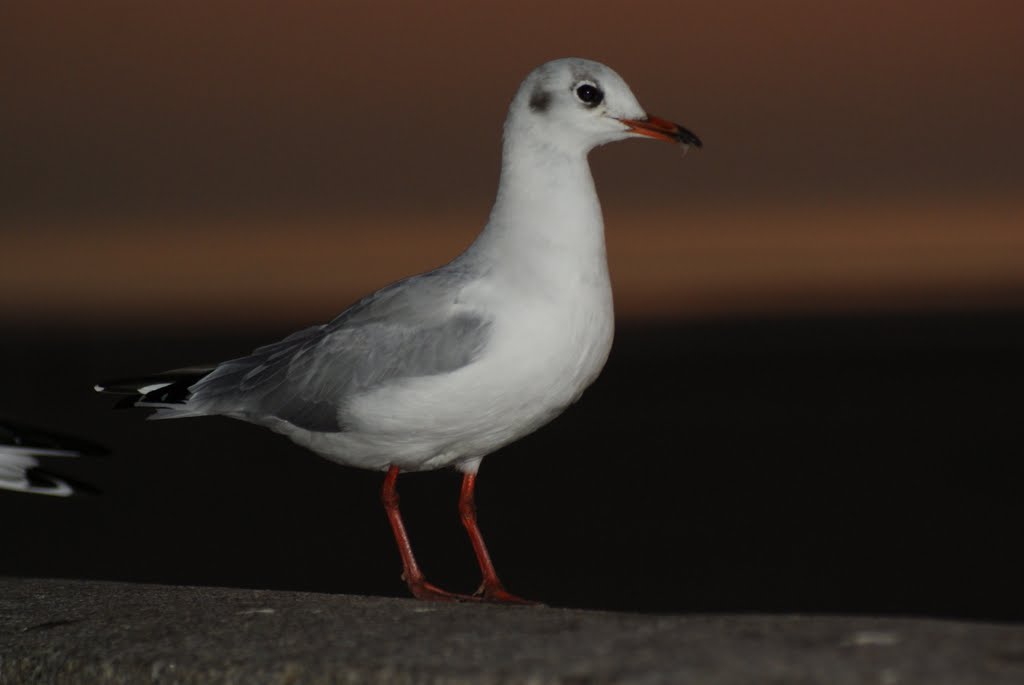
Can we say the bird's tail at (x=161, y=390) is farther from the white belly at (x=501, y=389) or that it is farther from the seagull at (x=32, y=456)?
the white belly at (x=501, y=389)

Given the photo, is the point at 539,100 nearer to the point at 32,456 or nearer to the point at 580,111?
the point at 580,111

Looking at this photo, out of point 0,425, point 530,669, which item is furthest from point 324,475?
point 530,669

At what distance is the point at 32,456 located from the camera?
5602mm

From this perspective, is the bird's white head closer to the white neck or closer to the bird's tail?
the white neck

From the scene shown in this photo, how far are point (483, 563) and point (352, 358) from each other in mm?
806

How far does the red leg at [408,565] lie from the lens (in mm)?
5383

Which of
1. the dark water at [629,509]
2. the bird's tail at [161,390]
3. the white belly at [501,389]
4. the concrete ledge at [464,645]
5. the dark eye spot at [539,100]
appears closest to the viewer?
the concrete ledge at [464,645]

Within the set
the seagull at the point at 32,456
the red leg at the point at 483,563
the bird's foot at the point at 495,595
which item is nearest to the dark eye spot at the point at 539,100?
the red leg at the point at 483,563

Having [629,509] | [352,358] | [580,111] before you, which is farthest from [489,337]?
[629,509]

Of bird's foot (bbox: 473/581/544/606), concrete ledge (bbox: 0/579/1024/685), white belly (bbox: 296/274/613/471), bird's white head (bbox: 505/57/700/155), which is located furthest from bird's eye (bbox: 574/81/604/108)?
concrete ledge (bbox: 0/579/1024/685)

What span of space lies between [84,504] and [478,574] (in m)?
7.13

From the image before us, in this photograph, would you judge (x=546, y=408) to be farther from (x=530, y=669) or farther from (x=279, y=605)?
(x=530, y=669)

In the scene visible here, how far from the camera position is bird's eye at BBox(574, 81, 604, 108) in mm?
5457

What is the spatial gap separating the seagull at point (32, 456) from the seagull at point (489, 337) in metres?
0.41
